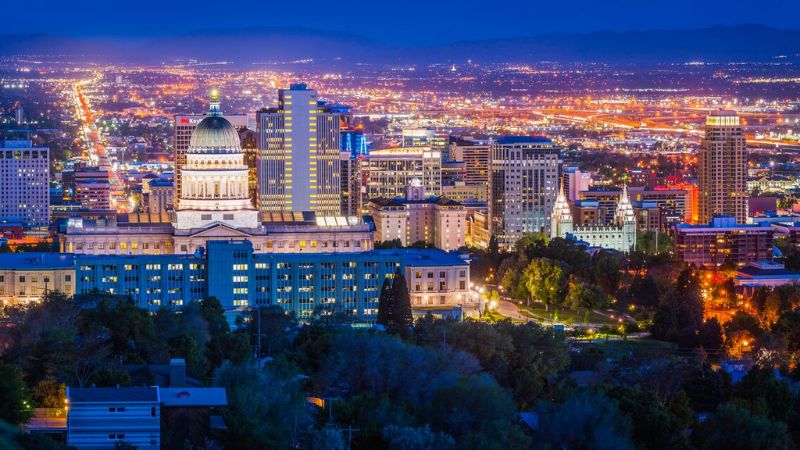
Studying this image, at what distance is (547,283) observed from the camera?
92.9 meters

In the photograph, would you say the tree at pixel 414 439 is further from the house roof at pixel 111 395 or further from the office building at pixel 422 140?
the office building at pixel 422 140

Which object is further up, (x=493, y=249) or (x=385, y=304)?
(x=493, y=249)

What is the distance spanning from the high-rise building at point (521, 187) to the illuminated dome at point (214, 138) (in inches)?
1284

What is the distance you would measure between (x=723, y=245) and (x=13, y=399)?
68989mm

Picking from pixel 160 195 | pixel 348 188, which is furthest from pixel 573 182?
pixel 160 195

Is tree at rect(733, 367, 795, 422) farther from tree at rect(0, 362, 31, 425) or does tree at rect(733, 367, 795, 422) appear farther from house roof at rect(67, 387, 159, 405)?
tree at rect(0, 362, 31, 425)

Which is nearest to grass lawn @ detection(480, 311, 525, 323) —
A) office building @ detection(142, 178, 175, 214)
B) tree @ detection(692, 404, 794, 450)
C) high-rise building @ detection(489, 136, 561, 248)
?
tree @ detection(692, 404, 794, 450)

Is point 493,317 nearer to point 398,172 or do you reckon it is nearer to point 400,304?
point 400,304

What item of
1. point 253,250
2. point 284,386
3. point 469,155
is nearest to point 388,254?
point 253,250

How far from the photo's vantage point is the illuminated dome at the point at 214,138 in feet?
330

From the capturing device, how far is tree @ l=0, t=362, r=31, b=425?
49.8 metres

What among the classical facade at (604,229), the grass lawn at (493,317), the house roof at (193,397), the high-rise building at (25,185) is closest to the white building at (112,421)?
the house roof at (193,397)

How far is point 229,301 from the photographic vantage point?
86000 mm

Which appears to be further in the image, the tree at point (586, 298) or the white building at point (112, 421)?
the tree at point (586, 298)
